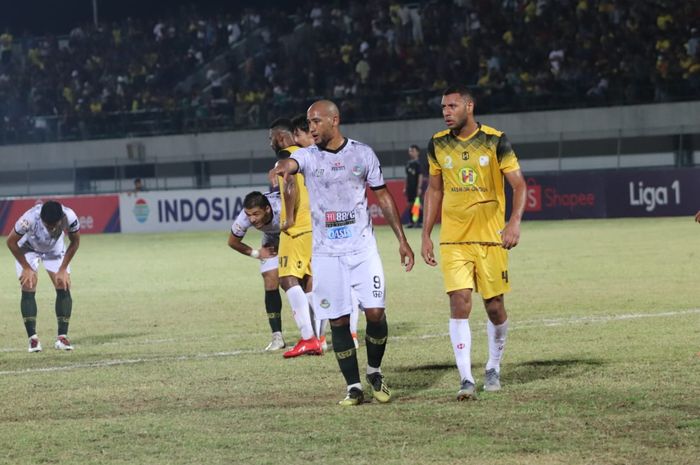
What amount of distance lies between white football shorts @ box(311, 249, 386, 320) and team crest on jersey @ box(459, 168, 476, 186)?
90 centimetres

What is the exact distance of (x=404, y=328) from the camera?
44.7 feet

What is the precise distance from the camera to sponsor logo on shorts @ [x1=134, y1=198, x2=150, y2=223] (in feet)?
132

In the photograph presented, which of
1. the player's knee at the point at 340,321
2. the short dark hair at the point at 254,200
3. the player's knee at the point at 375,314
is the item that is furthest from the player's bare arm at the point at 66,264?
the player's knee at the point at 375,314

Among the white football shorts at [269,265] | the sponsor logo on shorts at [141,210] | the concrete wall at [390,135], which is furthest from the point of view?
the sponsor logo on shorts at [141,210]

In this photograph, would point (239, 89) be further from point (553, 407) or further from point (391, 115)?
point (553, 407)

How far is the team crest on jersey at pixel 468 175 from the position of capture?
8.98 m

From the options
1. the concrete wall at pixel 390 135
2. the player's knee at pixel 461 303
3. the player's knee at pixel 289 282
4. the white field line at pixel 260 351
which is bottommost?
the white field line at pixel 260 351

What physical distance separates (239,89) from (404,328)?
110 feet

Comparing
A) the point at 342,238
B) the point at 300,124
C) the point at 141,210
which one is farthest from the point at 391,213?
the point at 141,210

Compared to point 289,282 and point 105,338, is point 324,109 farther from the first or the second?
point 105,338

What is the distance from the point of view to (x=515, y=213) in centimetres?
879

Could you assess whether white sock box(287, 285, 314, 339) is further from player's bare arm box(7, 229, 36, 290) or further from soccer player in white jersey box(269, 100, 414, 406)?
player's bare arm box(7, 229, 36, 290)

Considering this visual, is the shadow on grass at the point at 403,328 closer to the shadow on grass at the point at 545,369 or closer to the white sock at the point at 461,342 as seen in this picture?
the shadow on grass at the point at 545,369

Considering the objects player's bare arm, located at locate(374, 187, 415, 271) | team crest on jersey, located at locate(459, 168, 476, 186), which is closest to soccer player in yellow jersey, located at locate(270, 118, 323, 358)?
player's bare arm, located at locate(374, 187, 415, 271)
